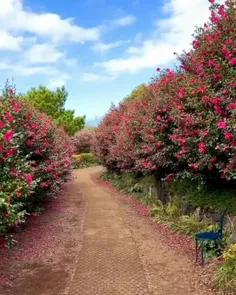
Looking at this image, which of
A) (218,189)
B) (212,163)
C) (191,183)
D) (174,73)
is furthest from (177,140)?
(174,73)

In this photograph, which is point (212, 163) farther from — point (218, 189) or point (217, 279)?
point (217, 279)

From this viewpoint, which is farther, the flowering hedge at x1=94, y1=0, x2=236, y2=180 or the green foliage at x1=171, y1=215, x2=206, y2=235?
the green foliage at x1=171, y1=215, x2=206, y2=235

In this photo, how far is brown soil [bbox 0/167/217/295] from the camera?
206 inches

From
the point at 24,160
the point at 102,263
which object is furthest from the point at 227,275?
the point at 24,160

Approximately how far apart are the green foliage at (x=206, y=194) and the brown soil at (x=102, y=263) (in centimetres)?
121

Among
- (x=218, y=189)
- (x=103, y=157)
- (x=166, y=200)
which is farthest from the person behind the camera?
(x=103, y=157)

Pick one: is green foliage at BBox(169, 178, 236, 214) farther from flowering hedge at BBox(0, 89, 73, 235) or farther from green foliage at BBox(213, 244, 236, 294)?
flowering hedge at BBox(0, 89, 73, 235)

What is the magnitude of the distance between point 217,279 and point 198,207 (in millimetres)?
3173

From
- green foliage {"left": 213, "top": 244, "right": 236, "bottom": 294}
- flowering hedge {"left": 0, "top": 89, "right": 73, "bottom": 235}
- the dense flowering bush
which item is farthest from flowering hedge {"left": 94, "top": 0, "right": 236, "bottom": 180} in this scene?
the dense flowering bush

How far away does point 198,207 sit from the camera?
8180 millimetres

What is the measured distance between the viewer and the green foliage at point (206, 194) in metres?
7.10

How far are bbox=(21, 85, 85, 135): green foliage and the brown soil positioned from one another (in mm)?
25112

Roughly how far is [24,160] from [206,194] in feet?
13.8

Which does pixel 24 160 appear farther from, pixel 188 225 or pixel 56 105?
pixel 56 105
